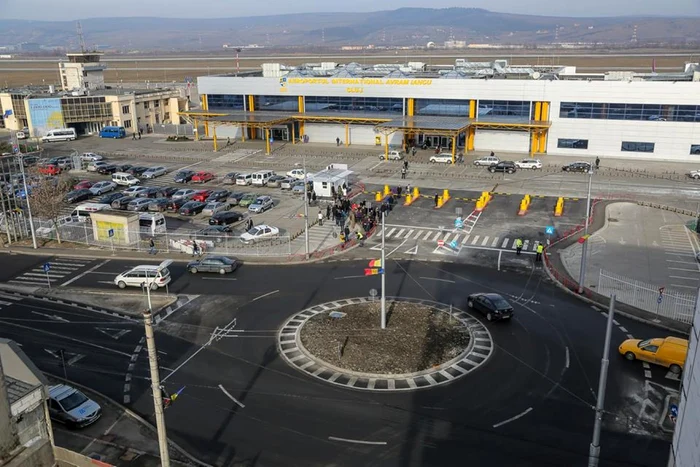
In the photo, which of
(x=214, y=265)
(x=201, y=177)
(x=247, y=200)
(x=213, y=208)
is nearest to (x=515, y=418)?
(x=214, y=265)

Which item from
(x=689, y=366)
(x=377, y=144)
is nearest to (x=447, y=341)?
(x=689, y=366)

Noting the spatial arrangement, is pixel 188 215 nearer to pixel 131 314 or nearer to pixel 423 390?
pixel 131 314

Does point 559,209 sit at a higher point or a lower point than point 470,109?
lower

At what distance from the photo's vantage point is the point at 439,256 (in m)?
39.9

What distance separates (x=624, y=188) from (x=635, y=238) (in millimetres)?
16288

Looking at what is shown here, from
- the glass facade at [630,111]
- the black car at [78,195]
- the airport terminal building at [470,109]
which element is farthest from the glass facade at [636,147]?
the black car at [78,195]

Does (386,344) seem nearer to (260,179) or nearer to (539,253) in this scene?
(539,253)

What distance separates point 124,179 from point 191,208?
15.1m

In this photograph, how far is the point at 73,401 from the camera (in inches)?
885

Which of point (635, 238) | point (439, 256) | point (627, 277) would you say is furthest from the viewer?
point (635, 238)

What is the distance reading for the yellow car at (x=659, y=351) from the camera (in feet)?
81.0

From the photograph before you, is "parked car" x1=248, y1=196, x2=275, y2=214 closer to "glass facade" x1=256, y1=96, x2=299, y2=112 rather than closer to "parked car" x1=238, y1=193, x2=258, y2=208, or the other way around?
"parked car" x1=238, y1=193, x2=258, y2=208

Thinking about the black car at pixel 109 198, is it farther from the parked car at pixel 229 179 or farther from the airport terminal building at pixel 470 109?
the airport terminal building at pixel 470 109

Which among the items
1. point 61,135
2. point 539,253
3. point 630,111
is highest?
point 630,111
